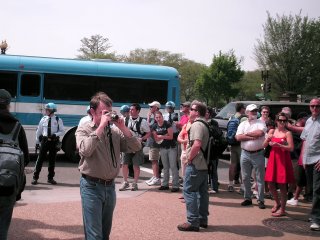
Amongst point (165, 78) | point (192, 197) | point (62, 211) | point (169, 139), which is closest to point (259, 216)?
point (192, 197)

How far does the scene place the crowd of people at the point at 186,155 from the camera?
3881mm

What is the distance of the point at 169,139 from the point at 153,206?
1971 millimetres

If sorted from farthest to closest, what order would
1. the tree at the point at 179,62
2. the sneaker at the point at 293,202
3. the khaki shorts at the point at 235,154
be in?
the tree at the point at 179,62 → the khaki shorts at the point at 235,154 → the sneaker at the point at 293,202

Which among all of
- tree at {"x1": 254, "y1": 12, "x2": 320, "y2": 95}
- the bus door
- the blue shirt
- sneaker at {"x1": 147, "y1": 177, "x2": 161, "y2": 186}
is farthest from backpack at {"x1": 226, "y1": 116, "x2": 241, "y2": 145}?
tree at {"x1": 254, "y1": 12, "x2": 320, "y2": 95}

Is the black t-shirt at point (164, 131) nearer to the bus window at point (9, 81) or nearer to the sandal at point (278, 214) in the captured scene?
the sandal at point (278, 214)

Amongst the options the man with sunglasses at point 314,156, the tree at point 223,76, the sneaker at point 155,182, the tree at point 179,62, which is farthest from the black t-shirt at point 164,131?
the tree at point 179,62

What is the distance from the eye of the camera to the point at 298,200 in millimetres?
8453

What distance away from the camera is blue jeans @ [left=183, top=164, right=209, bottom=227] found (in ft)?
19.4

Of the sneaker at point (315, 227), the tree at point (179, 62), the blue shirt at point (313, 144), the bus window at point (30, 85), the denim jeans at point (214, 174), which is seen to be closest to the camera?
the sneaker at point (315, 227)

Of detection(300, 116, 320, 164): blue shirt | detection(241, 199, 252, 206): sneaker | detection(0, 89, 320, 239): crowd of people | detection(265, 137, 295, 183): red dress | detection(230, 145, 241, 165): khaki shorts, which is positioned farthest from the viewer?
detection(230, 145, 241, 165): khaki shorts

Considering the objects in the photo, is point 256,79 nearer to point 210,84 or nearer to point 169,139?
point 210,84

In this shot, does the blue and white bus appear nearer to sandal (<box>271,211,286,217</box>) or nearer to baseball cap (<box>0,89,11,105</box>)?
sandal (<box>271,211,286,217</box>)

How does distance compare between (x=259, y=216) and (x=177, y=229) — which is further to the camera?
(x=259, y=216)

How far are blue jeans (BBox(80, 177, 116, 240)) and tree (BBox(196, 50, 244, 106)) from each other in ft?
153
